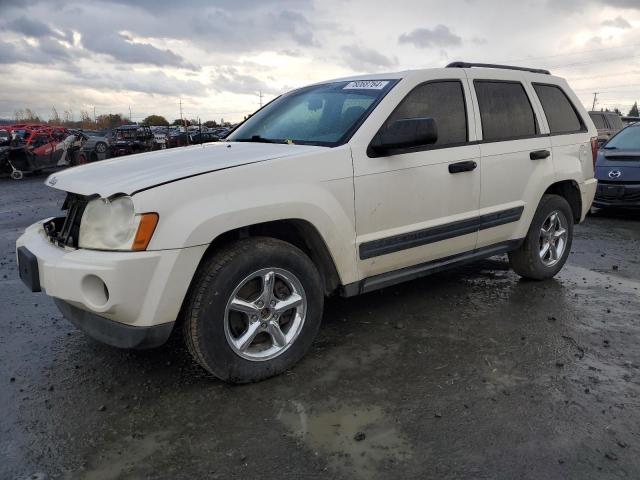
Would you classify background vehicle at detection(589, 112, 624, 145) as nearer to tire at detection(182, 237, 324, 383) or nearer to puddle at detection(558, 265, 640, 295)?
puddle at detection(558, 265, 640, 295)

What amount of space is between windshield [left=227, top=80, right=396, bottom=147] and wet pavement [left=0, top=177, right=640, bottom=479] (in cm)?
143

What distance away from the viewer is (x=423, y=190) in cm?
368

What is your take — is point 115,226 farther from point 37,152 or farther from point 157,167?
point 37,152

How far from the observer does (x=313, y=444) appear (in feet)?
8.36

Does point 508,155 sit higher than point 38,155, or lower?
lower

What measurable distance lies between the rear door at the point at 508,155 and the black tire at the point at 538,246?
0.18m

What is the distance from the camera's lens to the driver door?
11.2 ft

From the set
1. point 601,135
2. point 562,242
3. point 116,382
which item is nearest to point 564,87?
point 562,242

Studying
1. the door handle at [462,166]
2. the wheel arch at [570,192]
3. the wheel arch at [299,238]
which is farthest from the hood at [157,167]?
the wheel arch at [570,192]

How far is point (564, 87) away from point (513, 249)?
1.73m

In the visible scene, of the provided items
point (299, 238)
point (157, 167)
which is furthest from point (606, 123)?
point (157, 167)

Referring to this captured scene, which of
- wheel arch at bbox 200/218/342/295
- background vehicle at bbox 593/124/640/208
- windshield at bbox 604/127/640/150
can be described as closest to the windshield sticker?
wheel arch at bbox 200/218/342/295

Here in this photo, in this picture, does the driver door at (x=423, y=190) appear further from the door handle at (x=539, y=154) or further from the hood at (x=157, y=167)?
the door handle at (x=539, y=154)

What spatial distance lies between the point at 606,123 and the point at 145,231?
1583 centimetres
